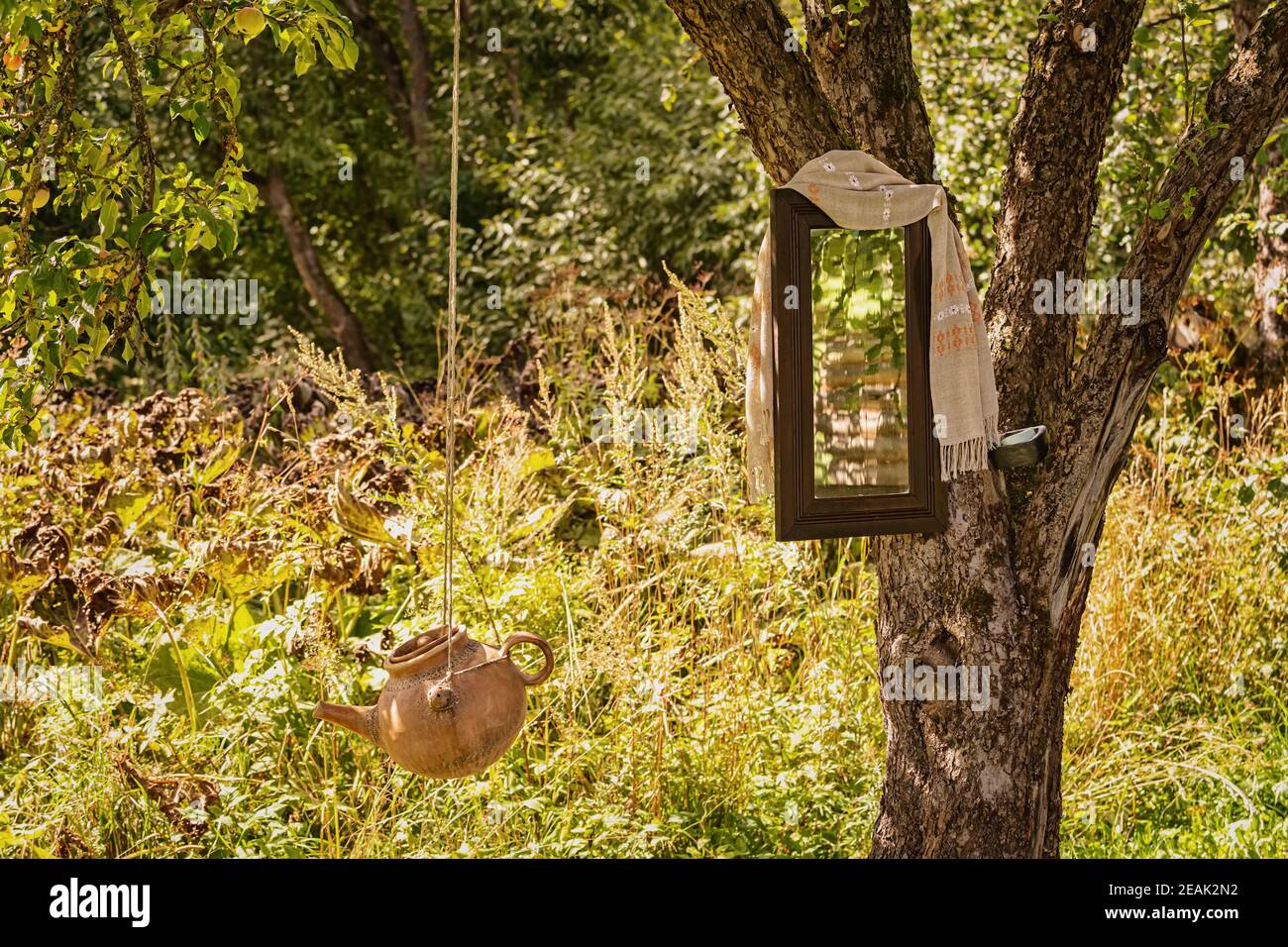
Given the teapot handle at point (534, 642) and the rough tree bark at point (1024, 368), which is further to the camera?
the rough tree bark at point (1024, 368)

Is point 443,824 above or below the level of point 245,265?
below

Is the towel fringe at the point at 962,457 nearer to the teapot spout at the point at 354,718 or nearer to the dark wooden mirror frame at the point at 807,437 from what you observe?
the dark wooden mirror frame at the point at 807,437

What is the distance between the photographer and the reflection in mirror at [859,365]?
115 inches

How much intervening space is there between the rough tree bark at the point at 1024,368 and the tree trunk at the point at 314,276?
834 centimetres

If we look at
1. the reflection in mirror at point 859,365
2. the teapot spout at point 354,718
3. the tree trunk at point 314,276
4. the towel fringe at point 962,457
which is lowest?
the teapot spout at point 354,718

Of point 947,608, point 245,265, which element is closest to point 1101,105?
point 947,608

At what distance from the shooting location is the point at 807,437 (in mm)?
2885

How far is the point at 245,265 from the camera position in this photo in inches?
463

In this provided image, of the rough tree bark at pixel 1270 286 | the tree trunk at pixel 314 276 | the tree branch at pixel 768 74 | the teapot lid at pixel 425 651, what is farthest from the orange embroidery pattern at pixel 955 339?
the tree trunk at pixel 314 276

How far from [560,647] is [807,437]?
1.46 metres

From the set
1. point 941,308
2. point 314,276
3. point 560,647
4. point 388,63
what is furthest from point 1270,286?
point 388,63

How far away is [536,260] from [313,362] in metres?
6.47

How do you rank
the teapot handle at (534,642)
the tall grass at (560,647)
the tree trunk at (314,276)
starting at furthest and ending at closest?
the tree trunk at (314,276) → the tall grass at (560,647) → the teapot handle at (534,642)
